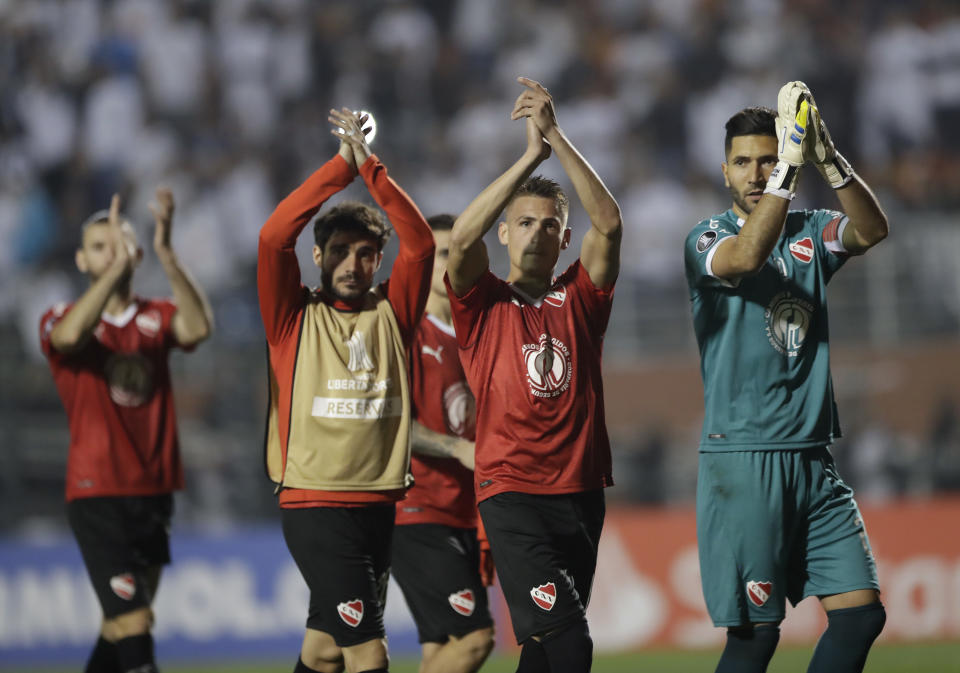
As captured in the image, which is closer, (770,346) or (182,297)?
(770,346)

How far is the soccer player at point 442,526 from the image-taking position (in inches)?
248

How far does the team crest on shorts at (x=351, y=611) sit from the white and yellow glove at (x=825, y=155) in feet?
8.41

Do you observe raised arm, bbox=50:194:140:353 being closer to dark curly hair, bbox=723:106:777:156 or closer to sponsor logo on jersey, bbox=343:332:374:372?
sponsor logo on jersey, bbox=343:332:374:372

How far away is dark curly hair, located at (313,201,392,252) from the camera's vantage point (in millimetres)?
5621

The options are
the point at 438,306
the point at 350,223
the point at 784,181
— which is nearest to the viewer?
the point at 784,181

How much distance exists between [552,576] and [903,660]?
5282 millimetres

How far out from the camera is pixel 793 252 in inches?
206

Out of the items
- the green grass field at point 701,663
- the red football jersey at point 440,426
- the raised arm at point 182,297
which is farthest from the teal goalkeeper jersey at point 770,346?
the green grass field at point 701,663

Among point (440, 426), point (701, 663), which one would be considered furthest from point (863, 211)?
point (701, 663)

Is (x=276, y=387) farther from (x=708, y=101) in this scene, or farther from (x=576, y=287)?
(x=708, y=101)

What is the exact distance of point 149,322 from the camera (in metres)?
6.98

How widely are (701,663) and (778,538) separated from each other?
16.9 ft

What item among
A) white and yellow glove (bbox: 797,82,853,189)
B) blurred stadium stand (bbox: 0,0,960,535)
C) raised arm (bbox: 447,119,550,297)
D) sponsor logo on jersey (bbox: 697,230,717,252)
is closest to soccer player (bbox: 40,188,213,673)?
raised arm (bbox: 447,119,550,297)

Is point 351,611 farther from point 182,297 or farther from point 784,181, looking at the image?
point 784,181
